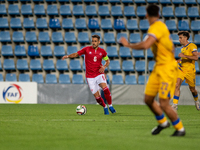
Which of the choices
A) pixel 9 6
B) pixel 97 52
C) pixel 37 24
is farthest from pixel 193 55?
pixel 9 6

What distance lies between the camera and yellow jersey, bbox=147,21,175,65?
4.86 m

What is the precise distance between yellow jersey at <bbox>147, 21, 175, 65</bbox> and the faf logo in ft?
38.1

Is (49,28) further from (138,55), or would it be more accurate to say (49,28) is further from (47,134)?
(47,134)

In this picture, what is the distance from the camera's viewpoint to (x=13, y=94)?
15.7 metres

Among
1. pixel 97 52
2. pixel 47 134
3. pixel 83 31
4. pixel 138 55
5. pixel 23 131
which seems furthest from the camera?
pixel 83 31

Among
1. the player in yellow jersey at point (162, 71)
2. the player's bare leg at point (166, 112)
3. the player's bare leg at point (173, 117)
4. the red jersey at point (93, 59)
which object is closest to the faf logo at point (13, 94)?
the red jersey at point (93, 59)

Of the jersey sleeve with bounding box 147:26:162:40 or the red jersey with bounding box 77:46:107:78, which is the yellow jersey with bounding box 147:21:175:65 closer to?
the jersey sleeve with bounding box 147:26:162:40

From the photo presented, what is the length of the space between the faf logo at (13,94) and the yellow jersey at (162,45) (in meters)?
11.6

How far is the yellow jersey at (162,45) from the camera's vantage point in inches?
191

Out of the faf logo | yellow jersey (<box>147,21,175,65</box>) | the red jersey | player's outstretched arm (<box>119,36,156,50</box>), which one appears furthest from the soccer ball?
the faf logo

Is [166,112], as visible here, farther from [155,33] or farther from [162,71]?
[155,33]

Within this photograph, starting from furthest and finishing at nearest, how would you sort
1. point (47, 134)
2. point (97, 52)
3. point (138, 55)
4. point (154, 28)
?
point (138, 55)
point (97, 52)
point (47, 134)
point (154, 28)

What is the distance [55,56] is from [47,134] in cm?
1393

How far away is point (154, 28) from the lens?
15.8 ft
